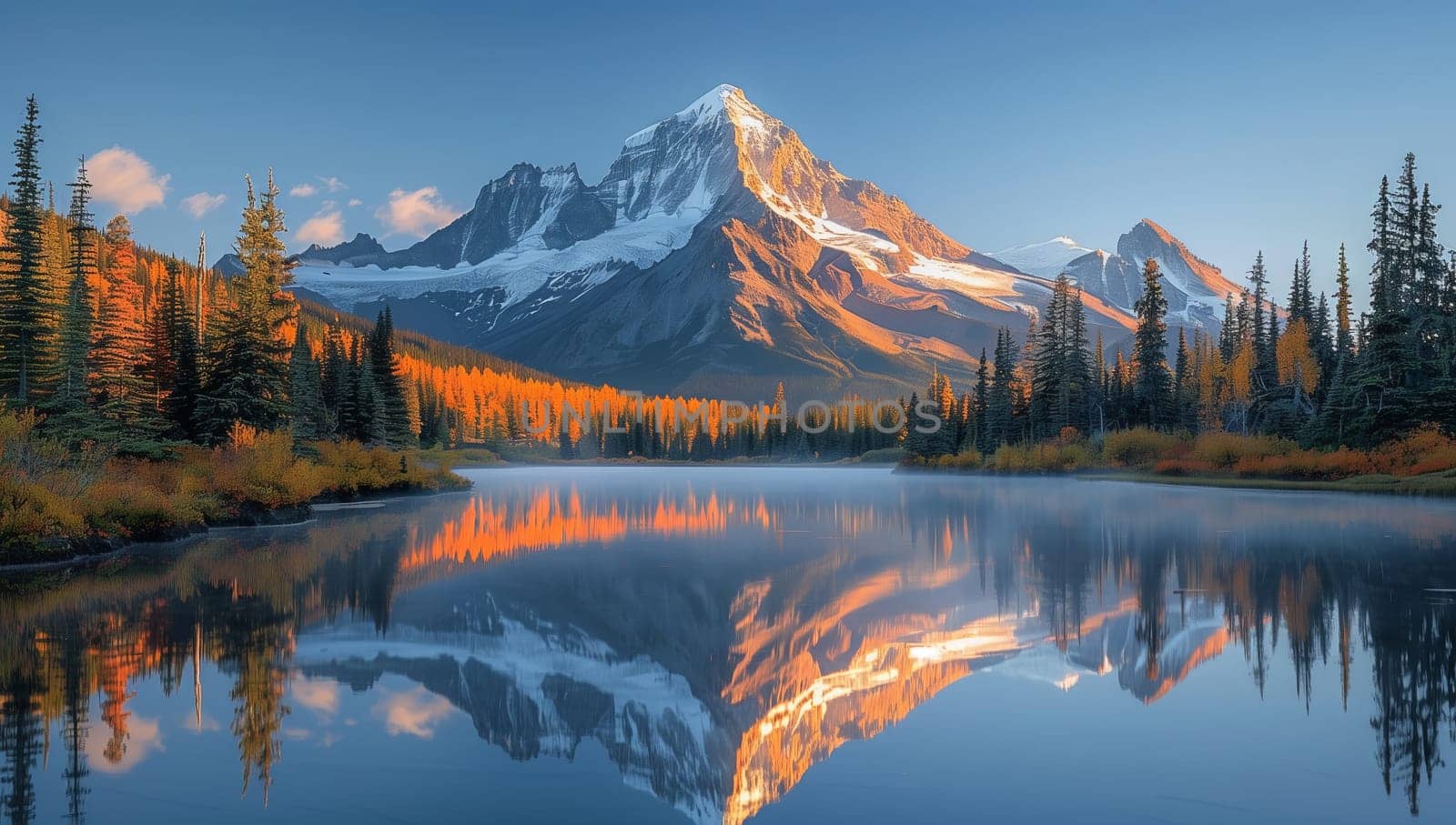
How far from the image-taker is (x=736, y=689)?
13.9m

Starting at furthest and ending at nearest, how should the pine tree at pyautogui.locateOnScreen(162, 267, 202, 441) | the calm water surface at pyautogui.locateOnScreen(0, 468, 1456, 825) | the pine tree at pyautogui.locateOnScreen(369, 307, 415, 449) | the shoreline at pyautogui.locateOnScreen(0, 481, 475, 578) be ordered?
the pine tree at pyautogui.locateOnScreen(369, 307, 415, 449) < the pine tree at pyautogui.locateOnScreen(162, 267, 202, 441) < the shoreline at pyautogui.locateOnScreen(0, 481, 475, 578) < the calm water surface at pyautogui.locateOnScreen(0, 468, 1456, 825)

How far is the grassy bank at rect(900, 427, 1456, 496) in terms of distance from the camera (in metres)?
52.3

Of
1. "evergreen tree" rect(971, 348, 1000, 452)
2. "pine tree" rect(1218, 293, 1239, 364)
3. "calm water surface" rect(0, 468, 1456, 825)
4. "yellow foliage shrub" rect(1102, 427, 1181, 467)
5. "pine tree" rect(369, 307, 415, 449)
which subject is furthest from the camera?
"evergreen tree" rect(971, 348, 1000, 452)

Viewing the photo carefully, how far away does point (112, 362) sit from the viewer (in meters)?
47.4

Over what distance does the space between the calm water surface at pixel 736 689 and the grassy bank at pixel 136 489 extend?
2037mm

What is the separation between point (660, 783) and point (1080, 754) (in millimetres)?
4548

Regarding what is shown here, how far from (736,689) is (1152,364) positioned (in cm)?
8653

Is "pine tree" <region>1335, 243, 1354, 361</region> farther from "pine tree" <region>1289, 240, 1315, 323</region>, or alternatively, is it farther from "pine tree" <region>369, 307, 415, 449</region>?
"pine tree" <region>369, 307, 415, 449</region>

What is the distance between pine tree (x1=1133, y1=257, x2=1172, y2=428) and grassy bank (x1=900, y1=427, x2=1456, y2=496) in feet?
19.8

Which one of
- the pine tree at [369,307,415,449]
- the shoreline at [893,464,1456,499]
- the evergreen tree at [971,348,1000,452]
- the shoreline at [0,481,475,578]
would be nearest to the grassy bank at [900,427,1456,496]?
the shoreline at [893,464,1456,499]

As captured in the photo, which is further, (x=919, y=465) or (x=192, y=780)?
(x=919, y=465)

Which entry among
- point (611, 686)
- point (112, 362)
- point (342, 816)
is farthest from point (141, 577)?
point (112, 362)

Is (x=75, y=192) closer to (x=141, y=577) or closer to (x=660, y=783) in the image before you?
(x=141, y=577)

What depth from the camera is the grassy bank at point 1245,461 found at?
52.3 m
